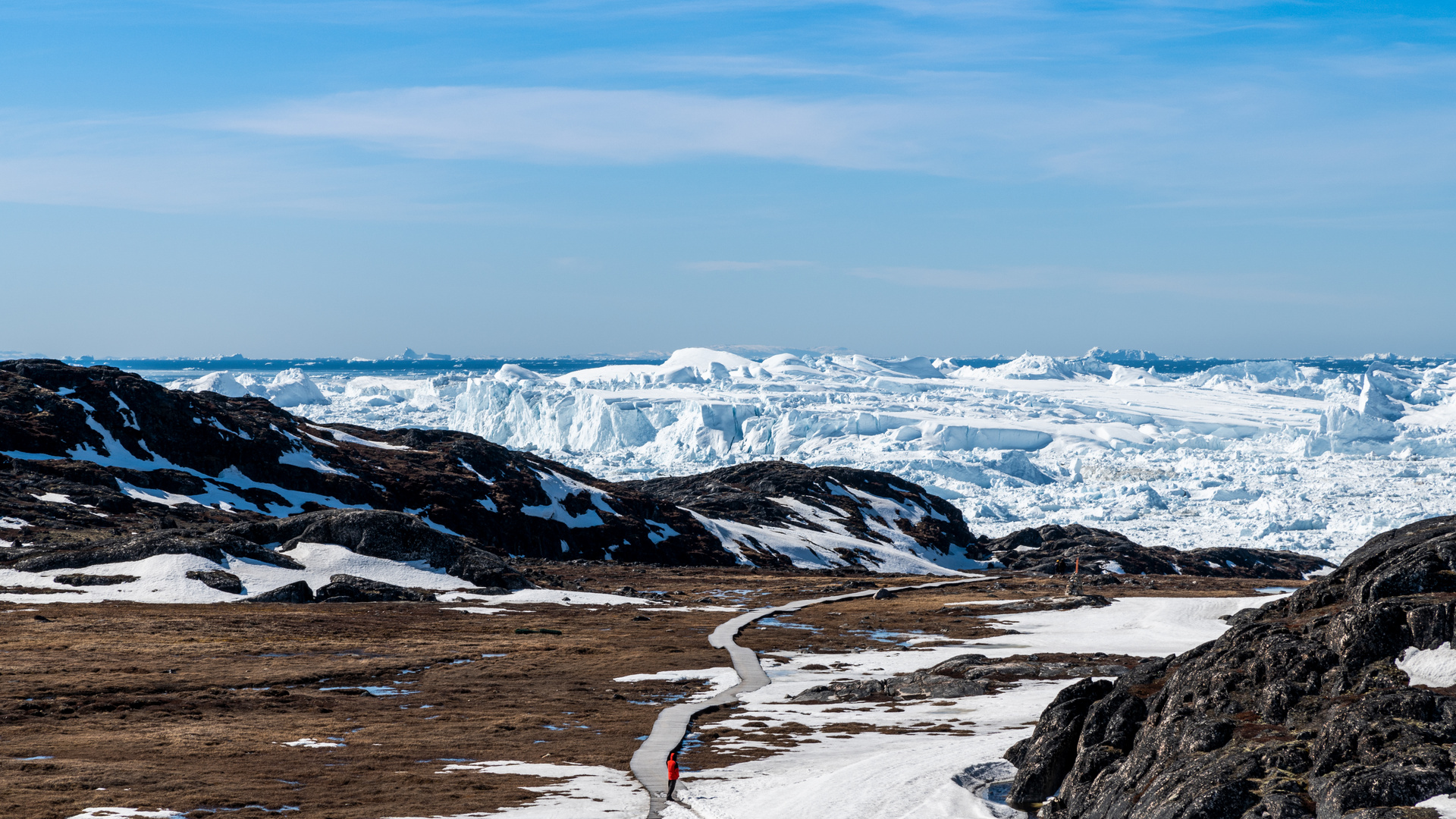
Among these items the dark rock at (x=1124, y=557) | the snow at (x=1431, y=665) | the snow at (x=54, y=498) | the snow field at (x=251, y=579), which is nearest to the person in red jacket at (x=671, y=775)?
the snow at (x=1431, y=665)

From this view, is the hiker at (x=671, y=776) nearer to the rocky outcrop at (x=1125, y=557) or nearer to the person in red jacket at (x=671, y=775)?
the person in red jacket at (x=671, y=775)

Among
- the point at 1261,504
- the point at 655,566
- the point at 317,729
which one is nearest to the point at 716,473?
the point at 655,566

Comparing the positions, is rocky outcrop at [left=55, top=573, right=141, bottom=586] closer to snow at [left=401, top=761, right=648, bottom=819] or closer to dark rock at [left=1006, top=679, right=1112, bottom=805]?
snow at [left=401, top=761, right=648, bottom=819]

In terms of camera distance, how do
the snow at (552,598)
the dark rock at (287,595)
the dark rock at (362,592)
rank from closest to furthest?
the dark rock at (287,595), the dark rock at (362,592), the snow at (552,598)

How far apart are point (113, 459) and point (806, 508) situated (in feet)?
275

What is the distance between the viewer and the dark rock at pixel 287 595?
2687 inches

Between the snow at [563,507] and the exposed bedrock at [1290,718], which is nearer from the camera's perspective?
the exposed bedrock at [1290,718]

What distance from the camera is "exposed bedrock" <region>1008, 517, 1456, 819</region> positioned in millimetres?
20891

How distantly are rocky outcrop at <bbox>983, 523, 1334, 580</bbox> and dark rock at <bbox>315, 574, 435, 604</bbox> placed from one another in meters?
74.0

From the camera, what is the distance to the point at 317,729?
124ft

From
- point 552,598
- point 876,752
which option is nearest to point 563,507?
point 552,598

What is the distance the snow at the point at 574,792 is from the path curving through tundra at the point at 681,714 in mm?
480

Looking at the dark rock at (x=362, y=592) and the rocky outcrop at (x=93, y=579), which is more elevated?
the rocky outcrop at (x=93, y=579)

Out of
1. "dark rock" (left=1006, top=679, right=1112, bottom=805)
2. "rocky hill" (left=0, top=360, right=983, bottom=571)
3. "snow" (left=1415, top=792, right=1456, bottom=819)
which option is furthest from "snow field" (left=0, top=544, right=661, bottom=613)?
"snow" (left=1415, top=792, right=1456, bottom=819)
